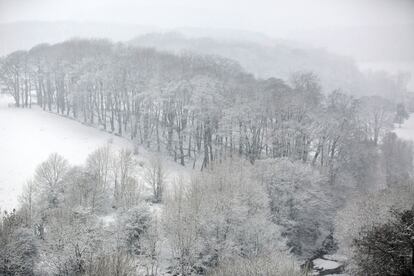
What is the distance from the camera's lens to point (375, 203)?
44062 mm

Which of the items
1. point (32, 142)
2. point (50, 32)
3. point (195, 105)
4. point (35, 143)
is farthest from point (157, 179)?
point (50, 32)

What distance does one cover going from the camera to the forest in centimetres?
3656

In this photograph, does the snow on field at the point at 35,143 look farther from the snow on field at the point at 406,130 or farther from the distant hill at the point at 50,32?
the distant hill at the point at 50,32

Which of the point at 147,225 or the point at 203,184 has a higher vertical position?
the point at 203,184

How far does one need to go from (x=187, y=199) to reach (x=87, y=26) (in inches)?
6618

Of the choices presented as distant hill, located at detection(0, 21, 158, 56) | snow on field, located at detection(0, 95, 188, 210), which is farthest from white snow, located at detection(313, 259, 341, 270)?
distant hill, located at detection(0, 21, 158, 56)

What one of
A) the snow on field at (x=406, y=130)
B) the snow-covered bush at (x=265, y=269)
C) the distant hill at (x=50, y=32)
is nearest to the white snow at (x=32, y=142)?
the snow-covered bush at (x=265, y=269)

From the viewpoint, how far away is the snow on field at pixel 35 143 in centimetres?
5691

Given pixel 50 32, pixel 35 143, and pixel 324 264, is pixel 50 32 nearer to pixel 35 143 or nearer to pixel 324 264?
pixel 35 143

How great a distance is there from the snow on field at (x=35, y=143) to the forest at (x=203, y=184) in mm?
3359

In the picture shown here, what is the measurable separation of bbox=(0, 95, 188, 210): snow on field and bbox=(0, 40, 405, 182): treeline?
14.6 ft

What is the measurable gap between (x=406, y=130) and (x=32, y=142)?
290ft

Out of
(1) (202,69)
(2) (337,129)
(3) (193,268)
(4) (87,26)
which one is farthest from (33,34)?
(3) (193,268)

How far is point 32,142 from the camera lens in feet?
224
